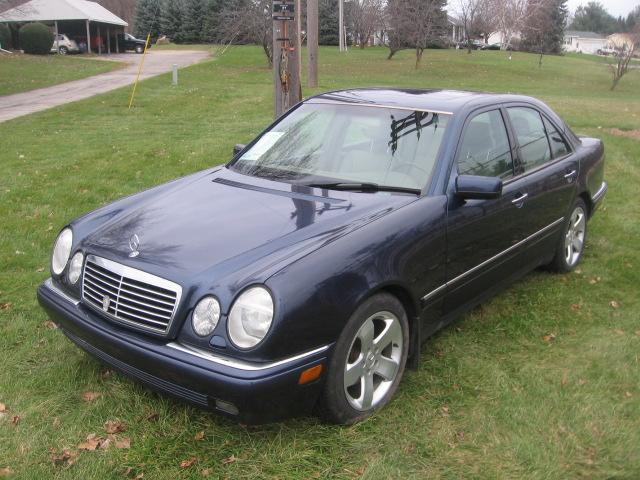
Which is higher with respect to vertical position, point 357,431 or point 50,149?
point 50,149

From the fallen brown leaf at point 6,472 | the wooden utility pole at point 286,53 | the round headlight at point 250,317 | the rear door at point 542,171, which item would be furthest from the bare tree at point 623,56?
the fallen brown leaf at point 6,472

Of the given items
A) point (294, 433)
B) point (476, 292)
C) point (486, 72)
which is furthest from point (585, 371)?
point (486, 72)

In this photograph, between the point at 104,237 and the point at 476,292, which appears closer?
the point at 104,237

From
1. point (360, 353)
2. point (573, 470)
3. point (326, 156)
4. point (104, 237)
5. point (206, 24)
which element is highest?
point (206, 24)

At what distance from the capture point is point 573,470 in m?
2.82

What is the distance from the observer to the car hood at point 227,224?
2.84 metres

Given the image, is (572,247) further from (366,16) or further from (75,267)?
(366,16)

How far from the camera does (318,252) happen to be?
2836mm

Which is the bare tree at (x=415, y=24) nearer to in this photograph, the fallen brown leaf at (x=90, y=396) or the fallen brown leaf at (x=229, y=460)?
the fallen brown leaf at (x=90, y=396)

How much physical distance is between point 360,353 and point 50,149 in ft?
28.6

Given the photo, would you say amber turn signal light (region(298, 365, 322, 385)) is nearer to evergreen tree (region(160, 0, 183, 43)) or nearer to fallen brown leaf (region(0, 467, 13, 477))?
fallen brown leaf (region(0, 467, 13, 477))

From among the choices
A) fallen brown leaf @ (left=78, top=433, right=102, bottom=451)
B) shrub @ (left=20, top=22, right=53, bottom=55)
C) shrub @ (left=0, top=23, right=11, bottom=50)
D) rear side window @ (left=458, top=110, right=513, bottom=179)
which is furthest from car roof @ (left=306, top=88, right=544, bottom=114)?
shrub @ (left=0, top=23, right=11, bottom=50)

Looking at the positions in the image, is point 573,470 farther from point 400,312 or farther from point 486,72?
point 486,72

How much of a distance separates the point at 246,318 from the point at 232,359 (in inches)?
7.0
